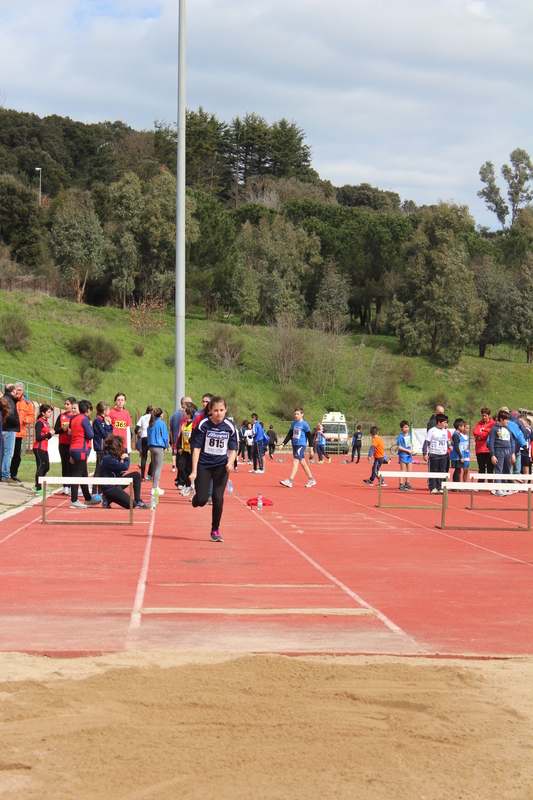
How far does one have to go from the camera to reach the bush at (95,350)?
171 feet

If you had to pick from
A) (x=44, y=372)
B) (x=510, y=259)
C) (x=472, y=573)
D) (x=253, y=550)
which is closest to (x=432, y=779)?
(x=472, y=573)

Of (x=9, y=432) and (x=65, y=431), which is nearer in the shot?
(x=65, y=431)

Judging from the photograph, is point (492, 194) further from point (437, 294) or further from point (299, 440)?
point (299, 440)

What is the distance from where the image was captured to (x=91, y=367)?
51781 millimetres

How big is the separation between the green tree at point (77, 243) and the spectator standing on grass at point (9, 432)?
145 ft

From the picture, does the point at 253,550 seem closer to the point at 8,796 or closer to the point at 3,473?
the point at 8,796

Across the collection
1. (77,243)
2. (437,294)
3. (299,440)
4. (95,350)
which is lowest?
(299,440)

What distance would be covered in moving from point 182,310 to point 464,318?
48.7 metres

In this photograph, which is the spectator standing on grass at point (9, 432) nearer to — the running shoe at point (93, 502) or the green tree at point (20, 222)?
the running shoe at point (93, 502)

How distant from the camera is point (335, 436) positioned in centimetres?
4512

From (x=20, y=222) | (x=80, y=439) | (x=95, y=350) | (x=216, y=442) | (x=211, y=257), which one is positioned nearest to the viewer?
(x=216, y=442)

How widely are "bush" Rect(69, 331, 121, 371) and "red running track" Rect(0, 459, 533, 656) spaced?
38.4m

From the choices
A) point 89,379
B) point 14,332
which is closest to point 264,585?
point 89,379

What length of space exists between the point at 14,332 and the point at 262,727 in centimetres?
4738
